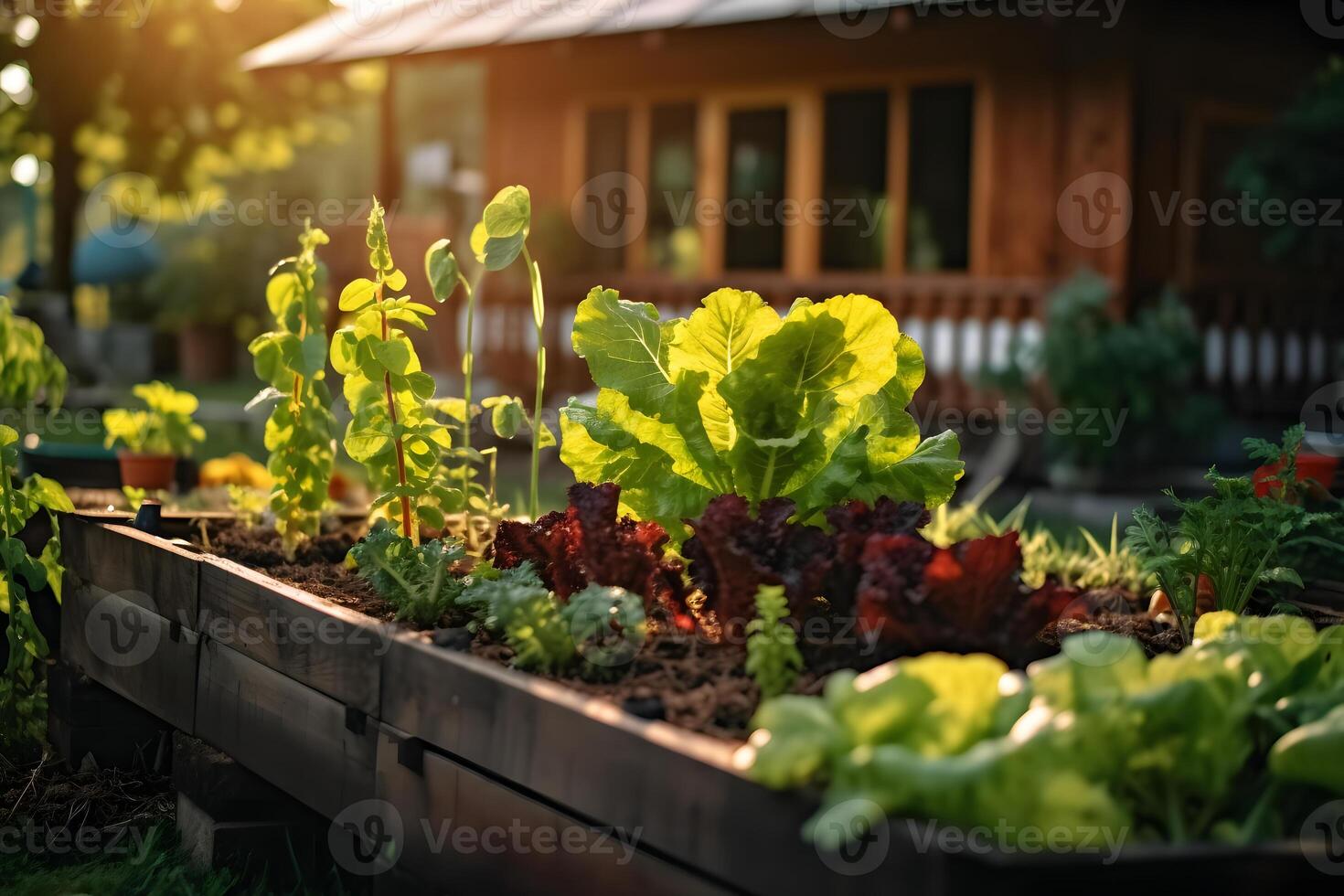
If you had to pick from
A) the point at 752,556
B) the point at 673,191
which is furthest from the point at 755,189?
the point at 752,556

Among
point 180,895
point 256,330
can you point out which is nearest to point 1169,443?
point 180,895

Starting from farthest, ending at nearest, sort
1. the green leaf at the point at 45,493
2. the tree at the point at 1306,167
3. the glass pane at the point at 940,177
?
the glass pane at the point at 940,177 → the tree at the point at 1306,167 → the green leaf at the point at 45,493

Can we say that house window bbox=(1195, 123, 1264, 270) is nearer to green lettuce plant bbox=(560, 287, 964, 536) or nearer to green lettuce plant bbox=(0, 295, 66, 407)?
green lettuce plant bbox=(560, 287, 964, 536)

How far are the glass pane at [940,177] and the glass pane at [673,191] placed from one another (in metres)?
1.80

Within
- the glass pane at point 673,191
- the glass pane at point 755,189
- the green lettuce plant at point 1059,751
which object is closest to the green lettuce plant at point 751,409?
the green lettuce plant at point 1059,751

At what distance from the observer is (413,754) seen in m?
2.11

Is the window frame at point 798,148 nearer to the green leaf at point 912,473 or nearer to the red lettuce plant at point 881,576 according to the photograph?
the green leaf at point 912,473

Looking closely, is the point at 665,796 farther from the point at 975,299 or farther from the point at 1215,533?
the point at 975,299

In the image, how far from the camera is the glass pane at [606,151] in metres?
11.1

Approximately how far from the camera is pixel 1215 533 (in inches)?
107

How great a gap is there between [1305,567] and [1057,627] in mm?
639

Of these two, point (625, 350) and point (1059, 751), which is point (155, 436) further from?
point (1059, 751)

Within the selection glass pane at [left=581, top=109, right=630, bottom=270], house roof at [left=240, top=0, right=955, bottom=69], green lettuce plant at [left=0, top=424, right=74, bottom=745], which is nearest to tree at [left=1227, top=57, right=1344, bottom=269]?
house roof at [left=240, top=0, right=955, bottom=69]

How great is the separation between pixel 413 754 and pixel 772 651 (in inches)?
22.8
